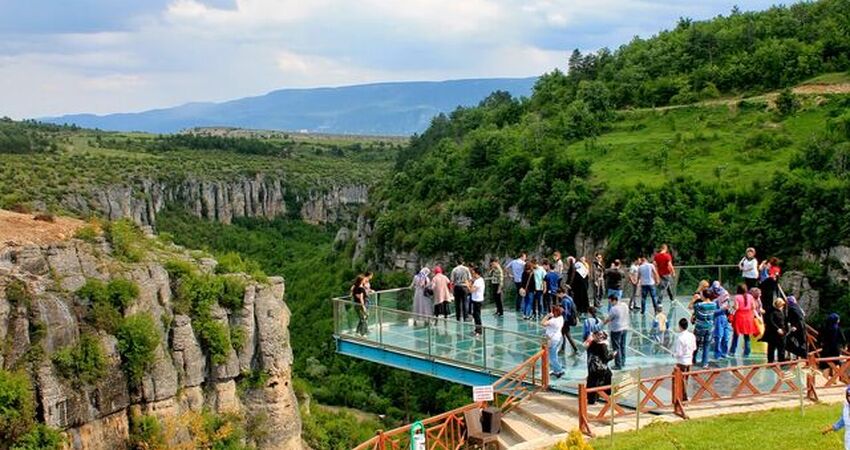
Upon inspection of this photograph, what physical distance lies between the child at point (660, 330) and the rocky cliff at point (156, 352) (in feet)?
64.1

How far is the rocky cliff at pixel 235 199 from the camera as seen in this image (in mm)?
115438

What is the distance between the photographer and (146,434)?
115ft

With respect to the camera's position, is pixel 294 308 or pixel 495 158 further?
pixel 294 308

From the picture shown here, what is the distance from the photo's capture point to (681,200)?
5875 centimetres

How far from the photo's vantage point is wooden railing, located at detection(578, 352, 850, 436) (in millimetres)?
19570

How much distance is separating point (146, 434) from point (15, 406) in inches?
237

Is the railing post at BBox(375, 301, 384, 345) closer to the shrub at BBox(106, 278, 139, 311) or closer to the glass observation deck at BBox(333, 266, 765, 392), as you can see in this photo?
the glass observation deck at BBox(333, 266, 765, 392)

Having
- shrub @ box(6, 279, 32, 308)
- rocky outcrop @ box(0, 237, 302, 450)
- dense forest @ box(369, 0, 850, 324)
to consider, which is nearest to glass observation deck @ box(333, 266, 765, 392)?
rocky outcrop @ box(0, 237, 302, 450)

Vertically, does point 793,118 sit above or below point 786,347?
above

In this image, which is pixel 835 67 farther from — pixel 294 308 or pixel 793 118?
pixel 294 308

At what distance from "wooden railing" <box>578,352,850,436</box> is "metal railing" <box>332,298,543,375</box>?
3025 mm

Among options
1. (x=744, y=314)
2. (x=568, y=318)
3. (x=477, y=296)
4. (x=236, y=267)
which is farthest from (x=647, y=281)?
(x=236, y=267)

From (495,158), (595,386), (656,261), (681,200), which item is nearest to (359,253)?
(495,158)

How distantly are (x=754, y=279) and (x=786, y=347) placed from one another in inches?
153
